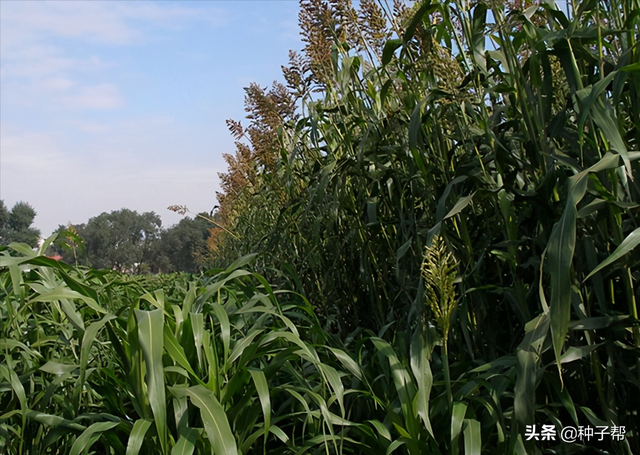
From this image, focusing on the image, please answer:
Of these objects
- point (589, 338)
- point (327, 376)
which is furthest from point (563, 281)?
point (327, 376)

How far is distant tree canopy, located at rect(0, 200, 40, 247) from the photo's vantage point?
1697 inches

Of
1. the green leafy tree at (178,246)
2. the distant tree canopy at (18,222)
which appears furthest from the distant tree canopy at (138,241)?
the distant tree canopy at (18,222)

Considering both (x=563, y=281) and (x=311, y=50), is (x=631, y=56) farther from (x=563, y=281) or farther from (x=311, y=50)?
(x=311, y=50)

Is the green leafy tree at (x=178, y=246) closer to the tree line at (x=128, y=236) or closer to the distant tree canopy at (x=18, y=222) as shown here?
the tree line at (x=128, y=236)

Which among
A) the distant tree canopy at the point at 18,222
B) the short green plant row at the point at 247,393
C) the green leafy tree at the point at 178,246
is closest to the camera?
the short green plant row at the point at 247,393

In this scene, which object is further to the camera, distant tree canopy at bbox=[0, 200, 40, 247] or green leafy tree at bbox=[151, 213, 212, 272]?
green leafy tree at bbox=[151, 213, 212, 272]

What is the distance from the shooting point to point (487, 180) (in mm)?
1438

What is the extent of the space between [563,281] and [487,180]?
0.50m

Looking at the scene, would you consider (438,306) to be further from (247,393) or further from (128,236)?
(128,236)

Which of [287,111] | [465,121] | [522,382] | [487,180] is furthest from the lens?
[287,111]

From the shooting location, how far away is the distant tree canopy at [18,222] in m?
43.1

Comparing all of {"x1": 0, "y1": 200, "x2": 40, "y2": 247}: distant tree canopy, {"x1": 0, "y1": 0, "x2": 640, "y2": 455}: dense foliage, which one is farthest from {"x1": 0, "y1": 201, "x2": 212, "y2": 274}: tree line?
{"x1": 0, "y1": 0, "x2": 640, "y2": 455}: dense foliage

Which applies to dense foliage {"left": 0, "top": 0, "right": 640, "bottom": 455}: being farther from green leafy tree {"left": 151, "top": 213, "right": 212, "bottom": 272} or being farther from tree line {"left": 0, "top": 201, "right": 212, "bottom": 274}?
green leafy tree {"left": 151, "top": 213, "right": 212, "bottom": 272}

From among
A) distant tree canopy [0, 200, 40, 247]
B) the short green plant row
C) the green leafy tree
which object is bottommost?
the short green plant row
